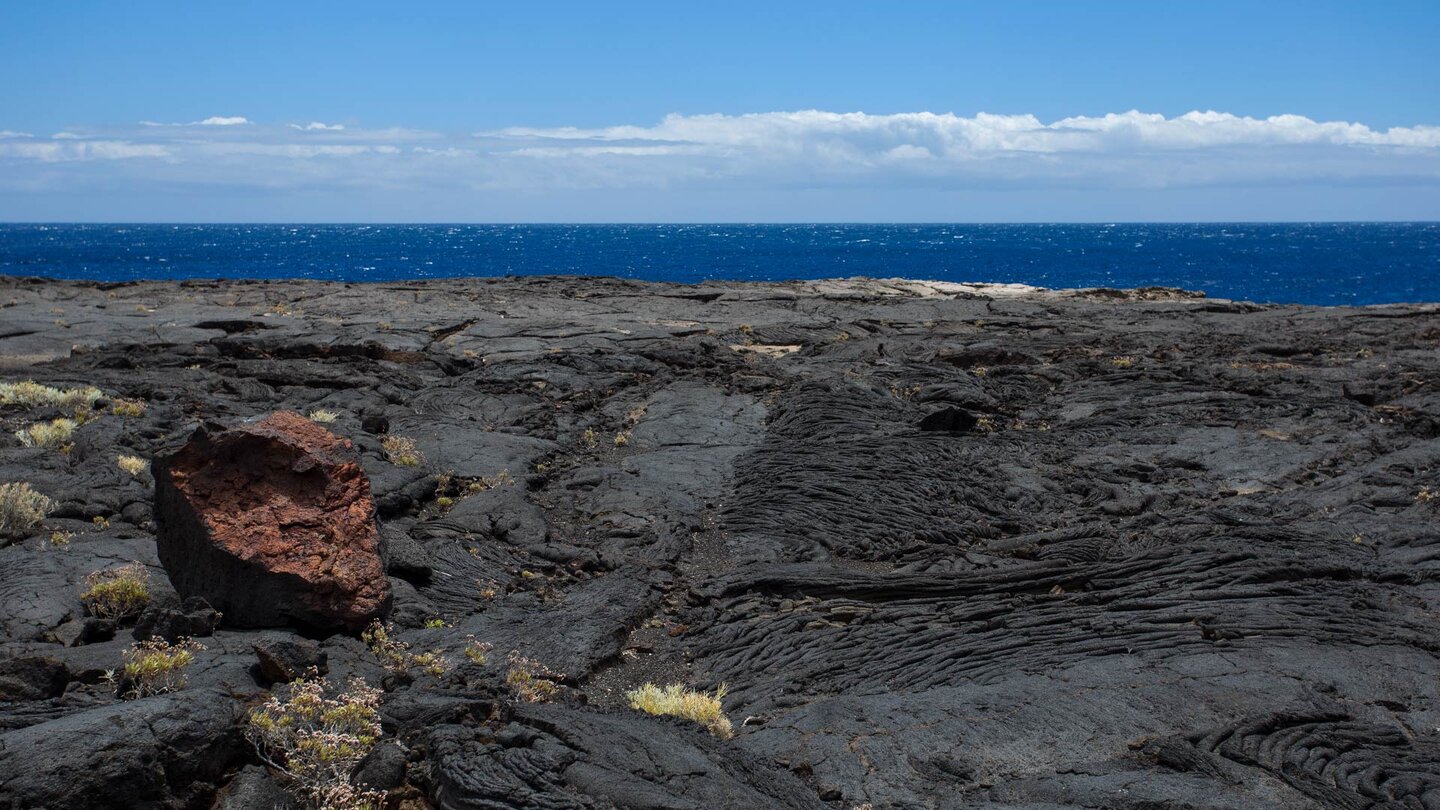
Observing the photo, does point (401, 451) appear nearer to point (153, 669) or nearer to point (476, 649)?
point (476, 649)

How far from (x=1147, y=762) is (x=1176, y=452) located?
991cm

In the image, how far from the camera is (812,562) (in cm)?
1255

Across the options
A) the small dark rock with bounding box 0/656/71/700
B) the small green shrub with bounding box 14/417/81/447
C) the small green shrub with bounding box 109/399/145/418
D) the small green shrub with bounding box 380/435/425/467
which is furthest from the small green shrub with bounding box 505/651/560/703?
the small green shrub with bounding box 109/399/145/418

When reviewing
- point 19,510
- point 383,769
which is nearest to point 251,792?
point 383,769

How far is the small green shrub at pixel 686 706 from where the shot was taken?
26.7 feet

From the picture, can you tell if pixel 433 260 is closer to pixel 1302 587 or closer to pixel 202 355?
pixel 202 355

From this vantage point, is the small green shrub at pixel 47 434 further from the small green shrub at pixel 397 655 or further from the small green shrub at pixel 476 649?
the small green shrub at pixel 476 649

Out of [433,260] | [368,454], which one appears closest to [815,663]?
[368,454]

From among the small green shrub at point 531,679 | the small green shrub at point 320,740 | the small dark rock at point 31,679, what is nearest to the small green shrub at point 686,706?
the small green shrub at point 531,679

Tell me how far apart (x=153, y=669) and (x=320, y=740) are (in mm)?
1540

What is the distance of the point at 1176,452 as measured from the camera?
16469 mm

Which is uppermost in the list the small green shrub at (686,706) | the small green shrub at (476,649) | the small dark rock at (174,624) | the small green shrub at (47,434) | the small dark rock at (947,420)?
the small green shrub at (47,434)

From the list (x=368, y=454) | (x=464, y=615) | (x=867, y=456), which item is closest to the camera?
(x=464, y=615)

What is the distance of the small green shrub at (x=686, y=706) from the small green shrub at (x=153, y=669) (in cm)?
312
